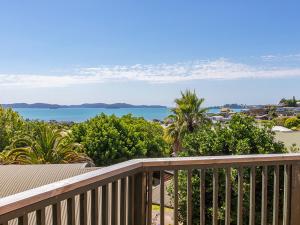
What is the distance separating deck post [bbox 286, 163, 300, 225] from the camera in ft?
8.56

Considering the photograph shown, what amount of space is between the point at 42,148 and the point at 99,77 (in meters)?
31.0

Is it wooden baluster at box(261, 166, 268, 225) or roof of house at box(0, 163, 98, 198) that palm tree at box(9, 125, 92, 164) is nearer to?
roof of house at box(0, 163, 98, 198)

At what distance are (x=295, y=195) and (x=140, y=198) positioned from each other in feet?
4.14

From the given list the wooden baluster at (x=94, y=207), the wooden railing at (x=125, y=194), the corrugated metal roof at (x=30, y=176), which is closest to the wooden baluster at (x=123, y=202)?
the wooden railing at (x=125, y=194)

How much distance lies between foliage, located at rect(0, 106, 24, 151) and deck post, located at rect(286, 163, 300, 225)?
2367 cm

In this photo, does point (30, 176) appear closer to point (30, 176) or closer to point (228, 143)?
point (30, 176)

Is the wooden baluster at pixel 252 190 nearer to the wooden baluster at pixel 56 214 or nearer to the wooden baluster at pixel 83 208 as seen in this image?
the wooden baluster at pixel 83 208

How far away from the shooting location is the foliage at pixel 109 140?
17609 millimetres

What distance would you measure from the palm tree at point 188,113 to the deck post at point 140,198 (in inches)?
863

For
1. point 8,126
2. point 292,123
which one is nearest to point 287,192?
point 8,126

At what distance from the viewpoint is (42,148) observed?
42.0ft

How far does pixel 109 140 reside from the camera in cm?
1780

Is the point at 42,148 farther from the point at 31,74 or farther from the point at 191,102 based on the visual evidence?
the point at 31,74

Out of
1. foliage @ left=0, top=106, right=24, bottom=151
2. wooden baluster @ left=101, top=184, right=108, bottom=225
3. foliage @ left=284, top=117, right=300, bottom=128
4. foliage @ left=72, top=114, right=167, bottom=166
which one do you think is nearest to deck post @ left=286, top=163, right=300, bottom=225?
wooden baluster @ left=101, top=184, right=108, bottom=225
